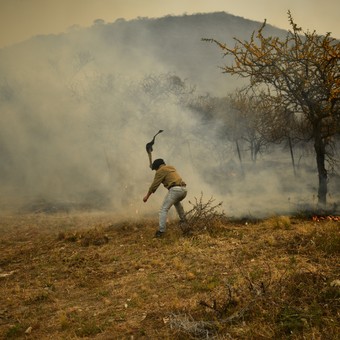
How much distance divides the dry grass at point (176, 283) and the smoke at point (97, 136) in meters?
5.05

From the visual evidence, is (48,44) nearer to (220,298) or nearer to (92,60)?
(92,60)

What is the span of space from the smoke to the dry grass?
505cm

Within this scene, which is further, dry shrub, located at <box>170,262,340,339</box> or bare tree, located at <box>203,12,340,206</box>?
bare tree, located at <box>203,12,340,206</box>

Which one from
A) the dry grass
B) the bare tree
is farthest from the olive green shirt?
the bare tree

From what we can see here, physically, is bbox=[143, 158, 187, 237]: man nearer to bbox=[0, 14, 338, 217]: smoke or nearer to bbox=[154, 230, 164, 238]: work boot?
bbox=[154, 230, 164, 238]: work boot

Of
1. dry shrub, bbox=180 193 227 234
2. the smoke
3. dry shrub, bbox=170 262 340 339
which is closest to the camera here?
dry shrub, bbox=170 262 340 339

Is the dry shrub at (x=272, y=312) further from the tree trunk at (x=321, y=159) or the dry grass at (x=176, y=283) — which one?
the tree trunk at (x=321, y=159)

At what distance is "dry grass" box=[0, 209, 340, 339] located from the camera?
10.7 feet

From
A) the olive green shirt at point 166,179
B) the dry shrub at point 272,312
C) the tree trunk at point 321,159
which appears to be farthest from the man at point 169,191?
the tree trunk at point 321,159

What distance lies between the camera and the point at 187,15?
18462cm

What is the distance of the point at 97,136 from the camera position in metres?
17.3

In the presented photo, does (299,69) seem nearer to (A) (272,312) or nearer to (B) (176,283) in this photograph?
(B) (176,283)

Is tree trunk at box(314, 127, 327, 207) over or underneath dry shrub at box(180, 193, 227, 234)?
over

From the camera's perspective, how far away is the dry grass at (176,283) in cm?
327
